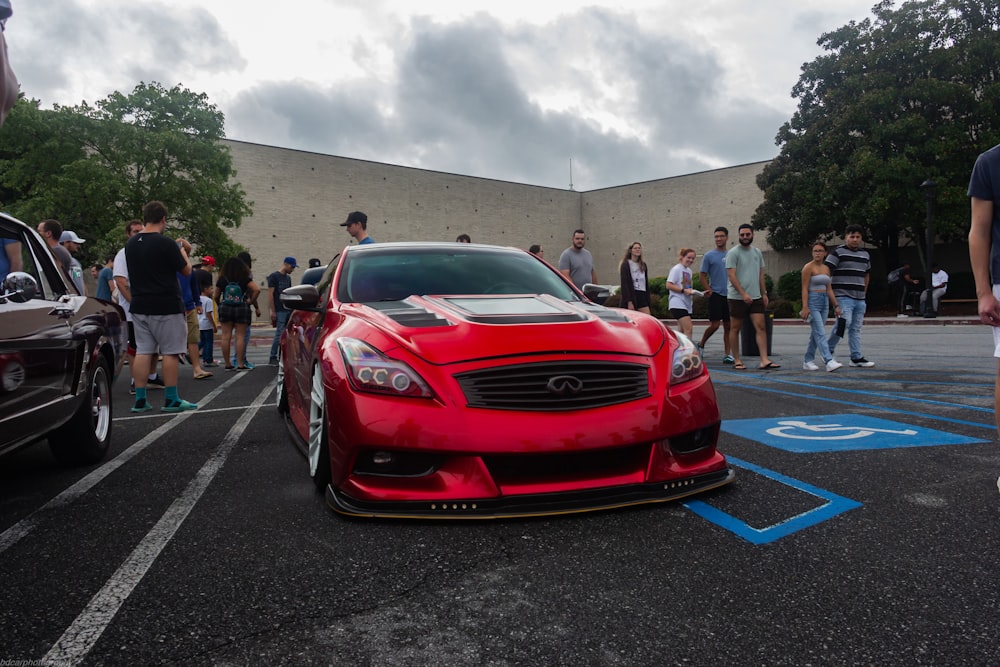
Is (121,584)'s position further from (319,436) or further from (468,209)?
(468,209)

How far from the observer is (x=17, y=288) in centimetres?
294

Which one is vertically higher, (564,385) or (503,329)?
(503,329)

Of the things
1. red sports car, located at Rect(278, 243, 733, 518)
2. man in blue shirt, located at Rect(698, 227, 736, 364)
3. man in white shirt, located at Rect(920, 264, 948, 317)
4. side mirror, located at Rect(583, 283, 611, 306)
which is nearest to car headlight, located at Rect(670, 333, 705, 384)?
red sports car, located at Rect(278, 243, 733, 518)

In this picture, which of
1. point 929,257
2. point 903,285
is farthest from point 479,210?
point 929,257

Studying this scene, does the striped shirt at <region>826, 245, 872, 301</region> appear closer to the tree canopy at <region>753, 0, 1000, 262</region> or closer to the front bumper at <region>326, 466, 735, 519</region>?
the front bumper at <region>326, 466, 735, 519</region>

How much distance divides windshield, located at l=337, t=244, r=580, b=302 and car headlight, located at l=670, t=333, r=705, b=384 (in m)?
1.02

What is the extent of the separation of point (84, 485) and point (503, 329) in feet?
8.15

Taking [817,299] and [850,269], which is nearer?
[850,269]

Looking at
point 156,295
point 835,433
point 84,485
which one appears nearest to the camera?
point 84,485

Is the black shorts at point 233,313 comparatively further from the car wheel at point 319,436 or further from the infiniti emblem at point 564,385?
the infiniti emblem at point 564,385

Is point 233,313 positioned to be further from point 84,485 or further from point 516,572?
point 516,572

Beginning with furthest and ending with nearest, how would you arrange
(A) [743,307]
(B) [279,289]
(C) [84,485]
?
(B) [279,289]
(A) [743,307]
(C) [84,485]

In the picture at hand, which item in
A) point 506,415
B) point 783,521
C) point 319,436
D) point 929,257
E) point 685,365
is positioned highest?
point 929,257

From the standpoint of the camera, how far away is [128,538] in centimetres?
263
